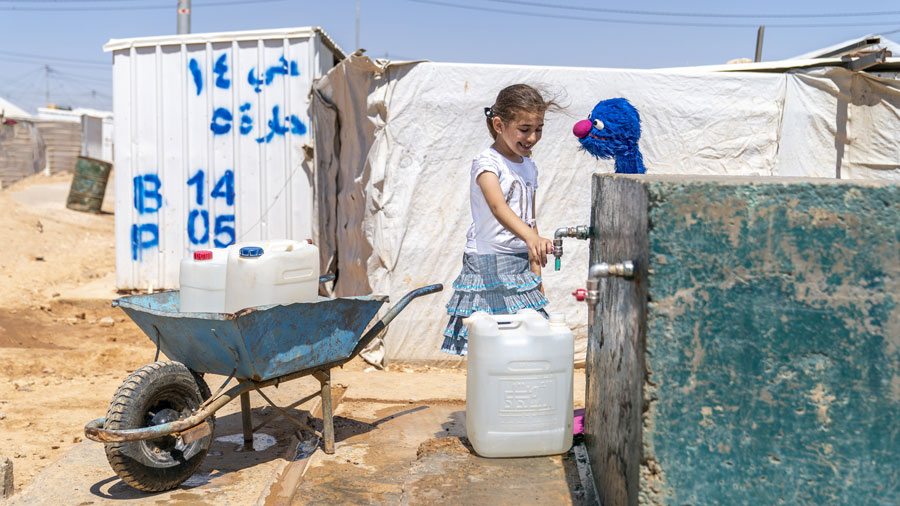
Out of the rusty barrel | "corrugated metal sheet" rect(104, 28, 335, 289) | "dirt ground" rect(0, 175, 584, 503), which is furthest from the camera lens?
the rusty barrel

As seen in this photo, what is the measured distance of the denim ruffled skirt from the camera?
3.66m

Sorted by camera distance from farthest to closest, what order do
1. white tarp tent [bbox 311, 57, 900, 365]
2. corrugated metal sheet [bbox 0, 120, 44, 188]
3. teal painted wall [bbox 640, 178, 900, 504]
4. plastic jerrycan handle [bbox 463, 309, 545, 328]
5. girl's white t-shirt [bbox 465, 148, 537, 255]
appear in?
corrugated metal sheet [bbox 0, 120, 44, 188] < white tarp tent [bbox 311, 57, 900, 365] < girl's white t-shirt [bbox 465, 148, 537, 255] < plastic jerrycan handle [bbox 463, 309, 545, 328] < teal painted wall [bbox 640, 178, 900, 504]

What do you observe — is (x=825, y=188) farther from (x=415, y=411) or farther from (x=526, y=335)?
(x=415, y=411)

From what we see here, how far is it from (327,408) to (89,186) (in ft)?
50.5

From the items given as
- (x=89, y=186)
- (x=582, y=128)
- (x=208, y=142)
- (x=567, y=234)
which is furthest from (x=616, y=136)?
(x=89, y=186)

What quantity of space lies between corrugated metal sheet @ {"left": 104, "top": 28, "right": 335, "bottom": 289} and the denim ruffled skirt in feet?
15.1

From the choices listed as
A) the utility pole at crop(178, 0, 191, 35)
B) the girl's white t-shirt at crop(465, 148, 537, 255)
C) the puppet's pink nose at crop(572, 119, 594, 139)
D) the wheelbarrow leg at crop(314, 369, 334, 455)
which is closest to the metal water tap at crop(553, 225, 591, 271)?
the girl's white t-shirt at crop(465, 148, 537, 255)

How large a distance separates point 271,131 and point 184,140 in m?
0.95

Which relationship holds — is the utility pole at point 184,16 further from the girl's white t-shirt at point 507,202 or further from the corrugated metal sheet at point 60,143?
the corrugated metal sheet at point 60,143

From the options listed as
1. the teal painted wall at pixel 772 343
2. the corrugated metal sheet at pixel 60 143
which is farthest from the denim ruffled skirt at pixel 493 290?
the corrugated metal sheet at pixel 60 143

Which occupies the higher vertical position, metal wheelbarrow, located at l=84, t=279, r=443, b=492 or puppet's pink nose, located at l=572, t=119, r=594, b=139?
puppet's pink nose, located at l=572, t=119, r=594, b=139

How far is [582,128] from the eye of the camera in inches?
183

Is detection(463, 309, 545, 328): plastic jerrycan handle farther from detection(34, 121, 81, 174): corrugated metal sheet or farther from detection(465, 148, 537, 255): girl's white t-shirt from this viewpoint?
detection(34, 121, 81, 174): corrugated metal sheet

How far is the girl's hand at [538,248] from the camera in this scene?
337 cm
